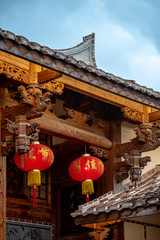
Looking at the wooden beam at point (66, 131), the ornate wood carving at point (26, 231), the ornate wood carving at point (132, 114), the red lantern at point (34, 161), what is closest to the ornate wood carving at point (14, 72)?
the wooden beam at point (66, 131)

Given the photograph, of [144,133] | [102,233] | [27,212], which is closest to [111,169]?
[144,133]

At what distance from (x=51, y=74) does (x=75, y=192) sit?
4.00 metres

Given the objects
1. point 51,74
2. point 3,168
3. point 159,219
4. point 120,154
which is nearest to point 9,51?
point 51,74

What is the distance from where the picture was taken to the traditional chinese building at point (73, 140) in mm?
7254

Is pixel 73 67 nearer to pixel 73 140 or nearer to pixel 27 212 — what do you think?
pixel 73 140

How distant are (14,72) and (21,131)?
87cm

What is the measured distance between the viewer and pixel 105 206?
27.8 ft

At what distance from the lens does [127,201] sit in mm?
8367

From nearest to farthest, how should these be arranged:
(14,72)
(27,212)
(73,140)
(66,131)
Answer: (14,72)
(66,131)
(73,140)
(27,212)

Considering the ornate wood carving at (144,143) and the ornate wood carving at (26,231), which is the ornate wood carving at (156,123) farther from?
the ornate wood carving at (26,231)

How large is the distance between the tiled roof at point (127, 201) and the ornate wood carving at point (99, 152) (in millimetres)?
733

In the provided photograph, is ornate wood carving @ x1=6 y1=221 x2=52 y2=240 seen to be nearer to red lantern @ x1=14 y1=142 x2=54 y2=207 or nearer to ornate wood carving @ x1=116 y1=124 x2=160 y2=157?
red lantern @ x1=14 y1=142 x2=54 y2=207

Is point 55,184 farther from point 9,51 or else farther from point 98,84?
point 9,51

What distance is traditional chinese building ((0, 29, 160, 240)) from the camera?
7254 mm
